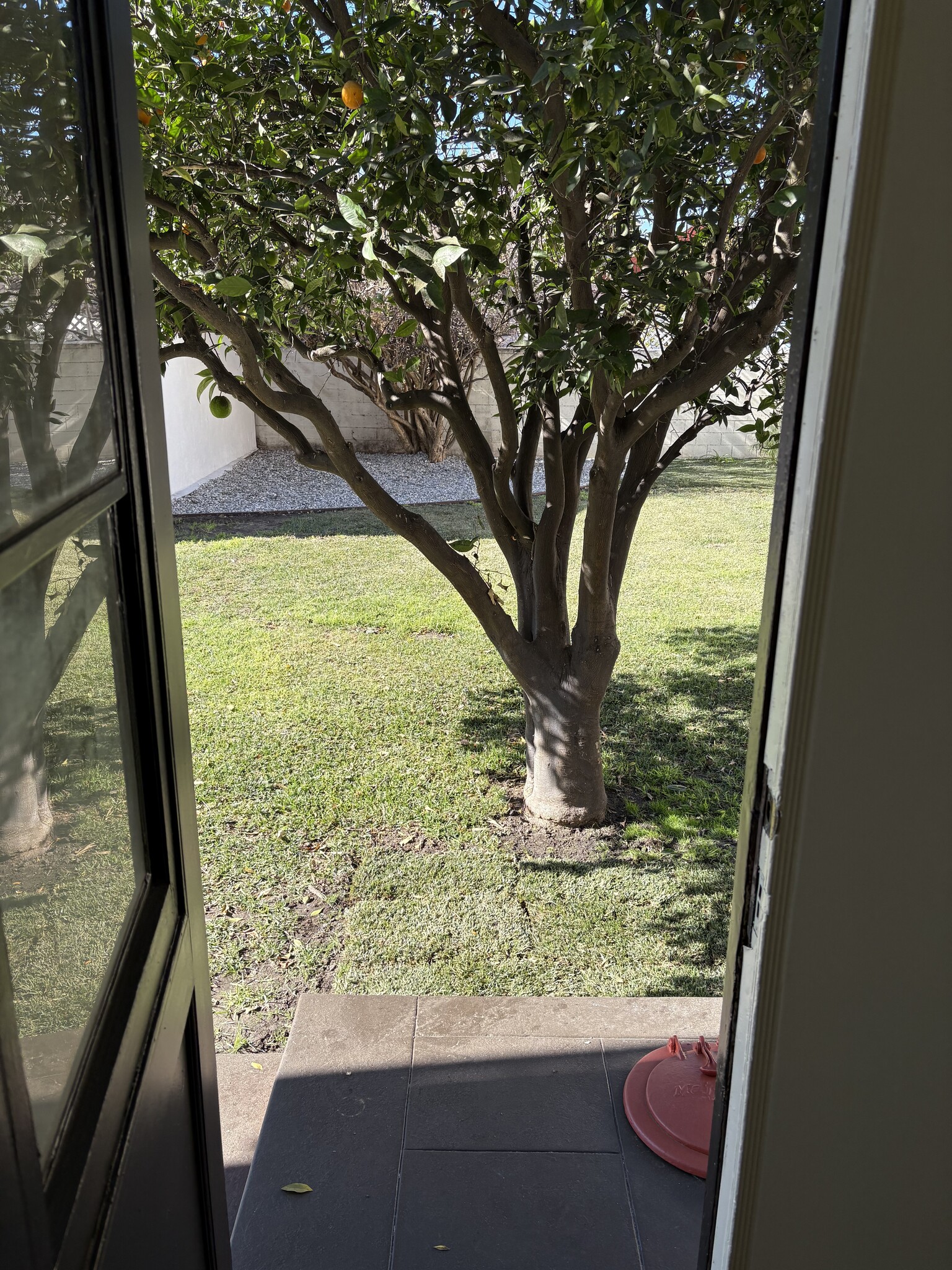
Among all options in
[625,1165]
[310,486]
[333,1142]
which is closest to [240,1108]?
[333,1142]

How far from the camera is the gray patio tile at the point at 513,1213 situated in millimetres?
1970

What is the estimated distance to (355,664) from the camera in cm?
598

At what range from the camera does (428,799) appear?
4309mm

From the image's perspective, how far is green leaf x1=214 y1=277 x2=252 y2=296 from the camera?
1.83 metres

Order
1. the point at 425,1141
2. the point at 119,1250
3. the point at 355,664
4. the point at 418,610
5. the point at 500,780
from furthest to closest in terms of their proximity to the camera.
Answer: the point at 418,610, the point at 355,664, the point at 500,780, the point at 425,1141, the point at 119,1250

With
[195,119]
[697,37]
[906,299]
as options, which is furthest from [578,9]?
[906,299]

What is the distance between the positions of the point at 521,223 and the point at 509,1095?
2.61m

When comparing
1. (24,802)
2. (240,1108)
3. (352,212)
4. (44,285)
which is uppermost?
(352,212)

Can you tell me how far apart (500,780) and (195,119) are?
295cm

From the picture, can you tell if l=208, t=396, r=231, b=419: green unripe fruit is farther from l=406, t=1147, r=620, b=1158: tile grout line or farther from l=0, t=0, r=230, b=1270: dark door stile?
l=406, t=1147, r=620, b=1158: tile grout line

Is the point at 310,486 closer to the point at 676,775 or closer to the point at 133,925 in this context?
the point at 676,775

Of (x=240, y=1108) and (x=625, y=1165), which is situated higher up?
(x=625, y=1165)

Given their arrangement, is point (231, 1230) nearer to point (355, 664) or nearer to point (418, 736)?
point (418, 736)

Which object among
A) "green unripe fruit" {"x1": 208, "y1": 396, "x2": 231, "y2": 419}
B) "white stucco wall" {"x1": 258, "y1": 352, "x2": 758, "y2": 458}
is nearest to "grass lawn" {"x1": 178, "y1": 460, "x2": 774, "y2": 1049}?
"green unripe fruit" {"x1": 208, "y1": 396, "x2": 231, "y2": 419}
